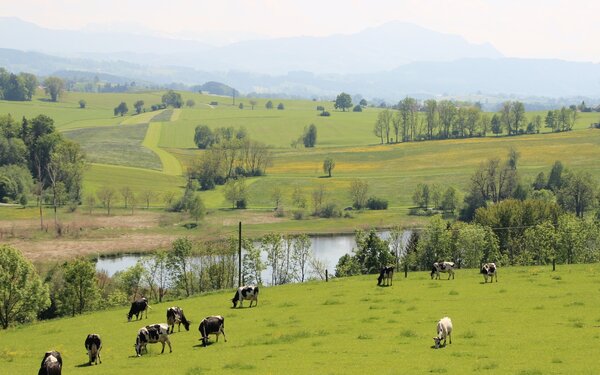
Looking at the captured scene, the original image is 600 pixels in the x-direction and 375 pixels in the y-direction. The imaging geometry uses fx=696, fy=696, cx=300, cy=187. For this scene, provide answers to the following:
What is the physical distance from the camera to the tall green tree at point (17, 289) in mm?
59375

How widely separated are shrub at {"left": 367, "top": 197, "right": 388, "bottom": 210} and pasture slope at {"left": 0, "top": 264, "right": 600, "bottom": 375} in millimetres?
102487

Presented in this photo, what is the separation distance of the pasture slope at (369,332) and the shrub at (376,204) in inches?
4035

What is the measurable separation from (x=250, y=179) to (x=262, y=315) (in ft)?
459

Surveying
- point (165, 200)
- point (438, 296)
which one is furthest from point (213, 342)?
point (165, 200)

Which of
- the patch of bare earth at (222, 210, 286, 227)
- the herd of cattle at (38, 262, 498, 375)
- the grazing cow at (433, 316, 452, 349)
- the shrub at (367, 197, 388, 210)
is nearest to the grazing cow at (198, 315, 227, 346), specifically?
the herd of cattle at (38, 262, 498, 375)

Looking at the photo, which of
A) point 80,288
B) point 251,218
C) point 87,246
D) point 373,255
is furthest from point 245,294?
point 251,218

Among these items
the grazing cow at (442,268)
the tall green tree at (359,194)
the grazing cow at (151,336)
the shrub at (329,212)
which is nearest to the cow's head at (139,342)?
the grazing cow at (151,336)

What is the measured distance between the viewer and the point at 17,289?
60281 millimetres

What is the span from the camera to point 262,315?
152 ft

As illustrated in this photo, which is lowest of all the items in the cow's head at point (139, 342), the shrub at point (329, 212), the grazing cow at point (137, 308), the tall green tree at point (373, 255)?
the shrub at point (329, 212)

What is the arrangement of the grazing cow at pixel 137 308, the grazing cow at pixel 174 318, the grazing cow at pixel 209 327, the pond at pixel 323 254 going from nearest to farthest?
the grazing cow at pixel 209 327, the grazing cow at pixel 174 318, the grazing cow at pixel 137 308, the pond at pixel 323 254

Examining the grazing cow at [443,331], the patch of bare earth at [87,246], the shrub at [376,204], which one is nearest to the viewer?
the grazing cow at [443,331]

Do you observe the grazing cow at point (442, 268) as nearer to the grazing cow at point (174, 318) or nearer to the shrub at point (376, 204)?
the grazing cow at point (174, 318)

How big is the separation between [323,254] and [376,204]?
46083 millimetres
